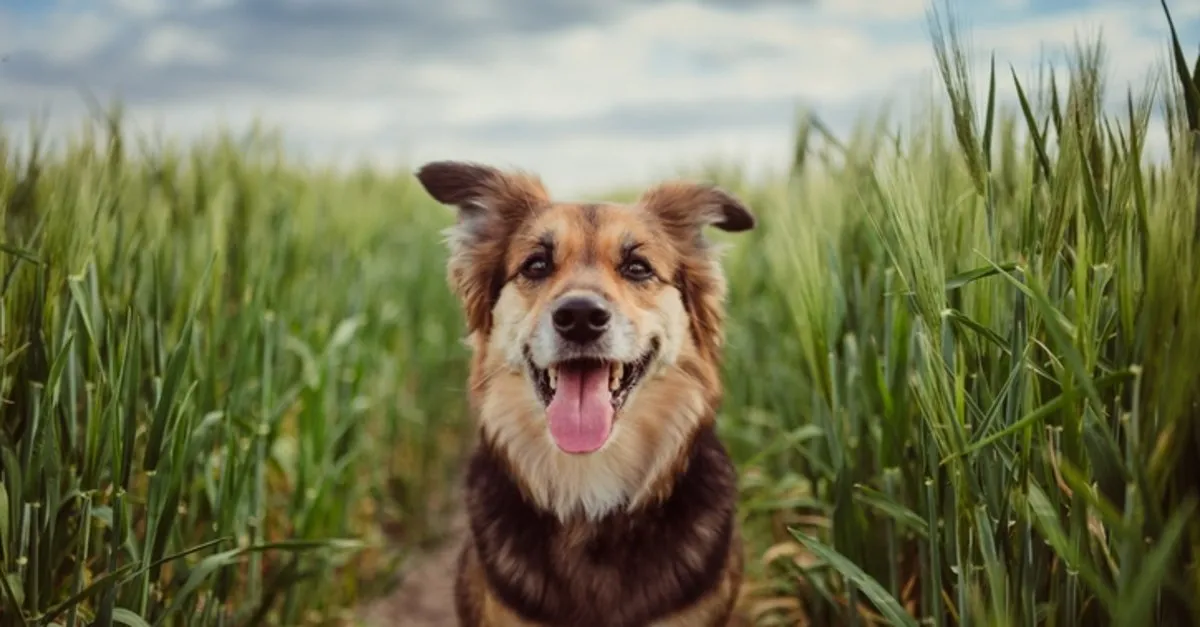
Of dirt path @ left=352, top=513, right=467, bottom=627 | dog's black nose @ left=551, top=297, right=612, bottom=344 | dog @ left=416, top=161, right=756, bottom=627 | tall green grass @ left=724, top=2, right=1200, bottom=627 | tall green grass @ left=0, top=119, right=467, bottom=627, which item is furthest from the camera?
dirt path @ left=352, top=513, right=467, bottom=627

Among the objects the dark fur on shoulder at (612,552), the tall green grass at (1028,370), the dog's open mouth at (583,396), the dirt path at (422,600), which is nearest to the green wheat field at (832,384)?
the tall green grass at (1028,370)

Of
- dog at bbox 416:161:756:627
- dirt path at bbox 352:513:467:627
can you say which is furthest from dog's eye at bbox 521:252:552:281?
dirt path at bbox 352:513:467:627

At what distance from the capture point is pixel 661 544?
7.72 feet

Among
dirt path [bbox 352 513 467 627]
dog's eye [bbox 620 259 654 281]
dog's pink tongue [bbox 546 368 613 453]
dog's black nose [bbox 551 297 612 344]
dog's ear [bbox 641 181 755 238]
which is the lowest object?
dirt path [bbox 352 513 467 627]

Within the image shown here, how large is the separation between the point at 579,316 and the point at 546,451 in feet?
1.54

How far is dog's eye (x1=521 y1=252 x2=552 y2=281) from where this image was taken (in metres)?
2.51

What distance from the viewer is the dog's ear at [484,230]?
8.59 ft

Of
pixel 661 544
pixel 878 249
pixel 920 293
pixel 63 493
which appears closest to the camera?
pixel 920 293

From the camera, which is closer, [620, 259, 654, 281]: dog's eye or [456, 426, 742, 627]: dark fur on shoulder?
[456, 426, 742, 627]: dark fur on shoulder

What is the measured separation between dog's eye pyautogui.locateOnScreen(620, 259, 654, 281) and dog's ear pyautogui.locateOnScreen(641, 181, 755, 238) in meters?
0.20

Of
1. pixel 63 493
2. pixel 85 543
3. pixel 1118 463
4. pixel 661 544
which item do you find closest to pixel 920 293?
pixel 1118 463

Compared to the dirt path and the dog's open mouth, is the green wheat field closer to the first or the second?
the dirt path

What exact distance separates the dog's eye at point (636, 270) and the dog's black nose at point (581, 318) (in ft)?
1.03

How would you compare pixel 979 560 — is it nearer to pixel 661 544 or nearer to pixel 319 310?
pixel 661 544
